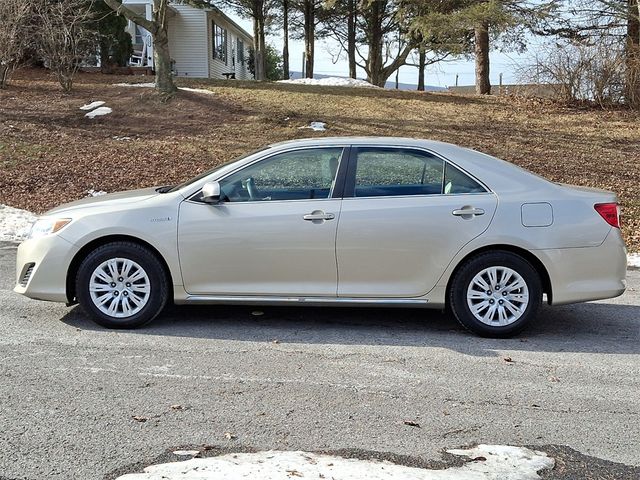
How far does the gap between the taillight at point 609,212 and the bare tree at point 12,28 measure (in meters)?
16.3

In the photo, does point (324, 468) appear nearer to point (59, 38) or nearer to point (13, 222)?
point (13, 222)

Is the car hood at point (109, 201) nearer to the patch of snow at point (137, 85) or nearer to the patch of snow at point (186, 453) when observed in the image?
the patch of snow at point (186, 453)

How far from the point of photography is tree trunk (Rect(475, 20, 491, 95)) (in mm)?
21500

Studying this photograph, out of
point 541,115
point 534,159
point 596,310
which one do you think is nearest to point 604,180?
point 534,159

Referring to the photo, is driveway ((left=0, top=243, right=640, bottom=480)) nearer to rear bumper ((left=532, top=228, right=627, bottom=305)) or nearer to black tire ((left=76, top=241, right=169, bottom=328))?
black tire ((left=76, top=241, right=169, bottom=328))

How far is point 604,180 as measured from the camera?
524 inches

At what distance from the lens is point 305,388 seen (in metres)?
4.52

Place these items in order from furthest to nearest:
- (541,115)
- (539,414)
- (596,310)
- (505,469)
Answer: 1. (541,115)
2. (596,310)
3. (539,414)
4. (505,469)

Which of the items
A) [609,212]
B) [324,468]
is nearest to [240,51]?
[609,212]

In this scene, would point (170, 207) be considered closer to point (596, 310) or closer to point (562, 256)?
point (562, 256)

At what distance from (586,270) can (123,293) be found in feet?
12.5

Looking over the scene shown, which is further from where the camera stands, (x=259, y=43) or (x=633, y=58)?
(x=259, y=43)

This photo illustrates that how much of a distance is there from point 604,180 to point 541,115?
5.55 metres

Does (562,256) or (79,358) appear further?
(562,256)
